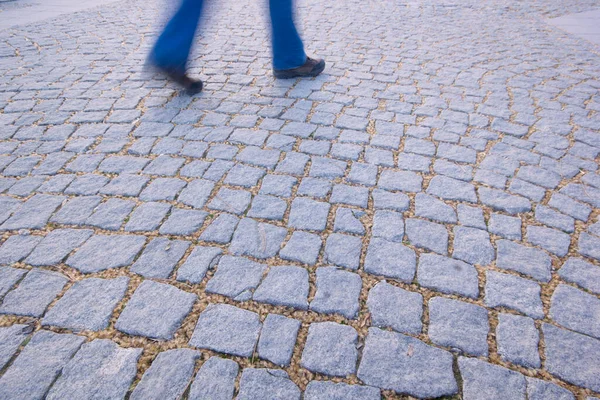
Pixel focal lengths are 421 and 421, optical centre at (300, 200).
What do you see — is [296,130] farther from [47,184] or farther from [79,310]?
[79,310]

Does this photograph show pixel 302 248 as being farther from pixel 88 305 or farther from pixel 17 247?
pixel 17 247

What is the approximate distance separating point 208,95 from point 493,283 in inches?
118

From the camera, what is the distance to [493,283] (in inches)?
82.7

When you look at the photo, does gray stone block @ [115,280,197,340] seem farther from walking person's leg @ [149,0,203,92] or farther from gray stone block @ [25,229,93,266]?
walking person's leg @ [149,0,203,92]

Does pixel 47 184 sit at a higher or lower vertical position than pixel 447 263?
higher

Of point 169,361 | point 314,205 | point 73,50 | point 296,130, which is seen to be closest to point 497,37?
point 296,130

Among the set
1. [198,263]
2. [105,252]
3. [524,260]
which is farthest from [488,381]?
[105,252]

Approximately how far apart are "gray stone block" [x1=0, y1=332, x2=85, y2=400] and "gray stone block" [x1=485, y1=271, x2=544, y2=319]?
1882mm

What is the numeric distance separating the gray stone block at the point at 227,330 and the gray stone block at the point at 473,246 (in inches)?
45.5

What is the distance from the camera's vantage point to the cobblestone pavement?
1716mm

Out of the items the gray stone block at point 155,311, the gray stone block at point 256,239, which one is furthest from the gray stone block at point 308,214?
the gray stone block at point 155,311

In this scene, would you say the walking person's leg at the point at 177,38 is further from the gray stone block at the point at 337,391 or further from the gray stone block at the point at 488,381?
the gray stone block at the point at 488,381

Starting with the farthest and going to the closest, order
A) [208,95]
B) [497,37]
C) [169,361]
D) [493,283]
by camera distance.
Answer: [497,37], [208,95], [493,283], [169,361]

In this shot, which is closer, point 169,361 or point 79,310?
point 169,361
